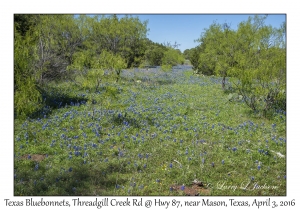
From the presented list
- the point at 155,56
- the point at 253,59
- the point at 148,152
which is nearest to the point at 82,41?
the point at 253,59

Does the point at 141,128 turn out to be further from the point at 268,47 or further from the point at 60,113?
the point at 268,47

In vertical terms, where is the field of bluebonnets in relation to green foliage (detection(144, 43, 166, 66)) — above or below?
below

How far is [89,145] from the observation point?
841cm

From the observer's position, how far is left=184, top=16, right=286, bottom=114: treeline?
40.0 ft

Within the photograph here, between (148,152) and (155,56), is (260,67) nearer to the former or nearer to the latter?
(148,152)

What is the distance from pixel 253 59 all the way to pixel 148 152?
34.7ft

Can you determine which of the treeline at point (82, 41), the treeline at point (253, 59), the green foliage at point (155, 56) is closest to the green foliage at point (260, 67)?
the treeline at point (253, 59)

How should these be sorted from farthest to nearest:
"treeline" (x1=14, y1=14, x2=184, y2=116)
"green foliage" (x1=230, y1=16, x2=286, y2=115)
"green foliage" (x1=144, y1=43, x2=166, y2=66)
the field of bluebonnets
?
1. "green foliage" (x1=144, y1=43, x2=166, y2=66)
2. "treeline" (x1=14, y1=14, x2=184, y2=116)
3. "green foliage" (x1=230, y1=16, x2=286, y2=115)
4. the field of bluebonnets

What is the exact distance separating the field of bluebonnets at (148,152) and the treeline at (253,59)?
4.13 ft

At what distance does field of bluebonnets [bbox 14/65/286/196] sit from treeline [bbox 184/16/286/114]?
1.26 metres

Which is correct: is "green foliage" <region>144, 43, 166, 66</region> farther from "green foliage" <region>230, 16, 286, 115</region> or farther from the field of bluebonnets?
the field of bluebonnets

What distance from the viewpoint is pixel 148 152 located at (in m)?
8.19

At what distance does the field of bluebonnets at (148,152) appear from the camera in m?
6.25

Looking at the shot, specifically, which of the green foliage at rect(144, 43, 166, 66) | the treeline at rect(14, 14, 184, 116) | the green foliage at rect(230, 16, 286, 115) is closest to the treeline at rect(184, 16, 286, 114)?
the green foliage at rect(230, 16, 286, 115)
